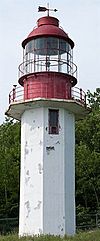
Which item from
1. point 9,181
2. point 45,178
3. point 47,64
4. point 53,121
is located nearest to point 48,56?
point 47,64

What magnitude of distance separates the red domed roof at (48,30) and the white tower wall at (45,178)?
285 centimetres

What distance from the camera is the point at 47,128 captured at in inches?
782

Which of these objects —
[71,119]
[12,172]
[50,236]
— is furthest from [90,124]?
[50,236]

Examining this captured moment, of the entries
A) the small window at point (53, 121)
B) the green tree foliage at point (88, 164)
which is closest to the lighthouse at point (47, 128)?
the small window at point (53, 121)

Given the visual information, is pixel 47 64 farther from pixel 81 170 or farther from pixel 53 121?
pixel 81 170

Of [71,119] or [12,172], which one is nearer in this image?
[71,119]

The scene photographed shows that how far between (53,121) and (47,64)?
7.32 feet

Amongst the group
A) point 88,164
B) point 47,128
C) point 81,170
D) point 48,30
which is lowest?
point 81,170

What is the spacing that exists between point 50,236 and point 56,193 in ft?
5.48

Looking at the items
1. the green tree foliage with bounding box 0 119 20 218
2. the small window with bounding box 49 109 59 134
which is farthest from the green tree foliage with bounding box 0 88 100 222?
the small window with bounding box 49 109 59 134

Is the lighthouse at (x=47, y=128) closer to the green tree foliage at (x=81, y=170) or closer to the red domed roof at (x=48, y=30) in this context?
the red domed roof at (x=48, y=30)

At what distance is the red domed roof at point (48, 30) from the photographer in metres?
20.2

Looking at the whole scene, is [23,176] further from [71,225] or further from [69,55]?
[69,55]

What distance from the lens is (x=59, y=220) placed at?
1914 cm
